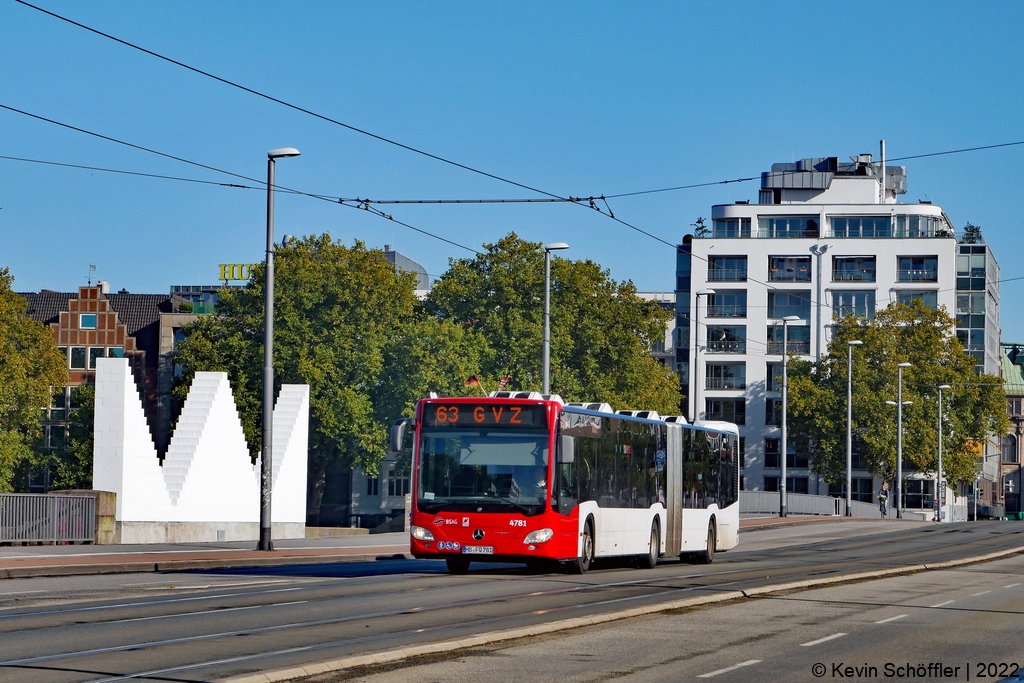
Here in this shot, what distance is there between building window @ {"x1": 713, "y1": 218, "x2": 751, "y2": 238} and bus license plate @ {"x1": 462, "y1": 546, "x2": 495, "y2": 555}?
9503 cm

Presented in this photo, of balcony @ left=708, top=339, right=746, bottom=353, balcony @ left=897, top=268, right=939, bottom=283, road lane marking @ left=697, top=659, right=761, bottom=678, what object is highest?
balcony @ left=897, top=268, right=939, bottom=283

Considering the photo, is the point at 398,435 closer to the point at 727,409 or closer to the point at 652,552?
the point at 652,552

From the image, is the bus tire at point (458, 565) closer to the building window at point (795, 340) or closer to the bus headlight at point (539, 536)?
the bus headlight at point (539, 536)

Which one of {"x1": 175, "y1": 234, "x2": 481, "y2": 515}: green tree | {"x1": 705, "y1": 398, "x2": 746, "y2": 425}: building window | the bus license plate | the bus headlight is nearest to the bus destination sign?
the bus headlight

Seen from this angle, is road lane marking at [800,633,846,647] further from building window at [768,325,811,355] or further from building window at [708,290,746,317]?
building window at [708,290,746,317]

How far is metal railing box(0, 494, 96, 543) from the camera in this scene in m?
31.6

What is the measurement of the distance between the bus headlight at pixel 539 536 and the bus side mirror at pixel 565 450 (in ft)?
3.88

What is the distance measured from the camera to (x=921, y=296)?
366 feet

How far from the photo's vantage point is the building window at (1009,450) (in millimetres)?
189250

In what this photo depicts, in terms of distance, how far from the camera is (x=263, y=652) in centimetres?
1248

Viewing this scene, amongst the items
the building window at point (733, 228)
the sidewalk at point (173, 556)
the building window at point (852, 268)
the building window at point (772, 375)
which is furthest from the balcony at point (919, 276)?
the sidewalk at point (173, 556)

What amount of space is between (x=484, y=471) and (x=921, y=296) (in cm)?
9358

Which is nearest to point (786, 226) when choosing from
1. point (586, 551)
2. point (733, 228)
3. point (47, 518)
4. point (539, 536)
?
point (733, 228)

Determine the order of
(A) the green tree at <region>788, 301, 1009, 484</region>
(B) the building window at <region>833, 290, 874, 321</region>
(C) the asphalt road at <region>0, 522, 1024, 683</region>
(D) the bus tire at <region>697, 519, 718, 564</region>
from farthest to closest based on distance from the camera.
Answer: (B) the building window at <region>833, 290, 874, 321</region>
(A) the green tree at <region>788, 301, 1009, 484</region>
(D) the bus tire at <region>697, 519, 718, 564</region>
(C) the asphalt road at <region>0, 522, 1024, 683</region>
